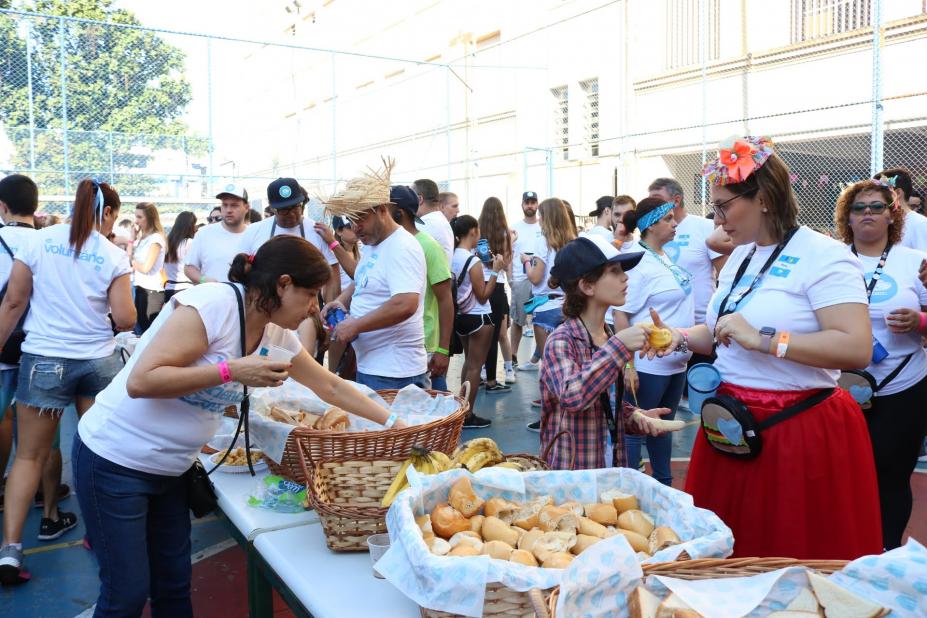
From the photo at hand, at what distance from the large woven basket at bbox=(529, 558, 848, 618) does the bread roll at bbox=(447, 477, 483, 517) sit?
0.51 metres

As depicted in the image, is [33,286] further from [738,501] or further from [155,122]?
[155,122]

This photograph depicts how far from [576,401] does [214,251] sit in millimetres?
3913

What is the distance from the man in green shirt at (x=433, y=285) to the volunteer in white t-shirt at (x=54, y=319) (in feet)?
5.15

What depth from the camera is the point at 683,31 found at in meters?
16.4

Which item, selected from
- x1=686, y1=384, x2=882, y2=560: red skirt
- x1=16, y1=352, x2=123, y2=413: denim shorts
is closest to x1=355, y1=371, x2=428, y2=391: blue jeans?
x1=16, y1=352, x2=123, y2=413: denim shorts

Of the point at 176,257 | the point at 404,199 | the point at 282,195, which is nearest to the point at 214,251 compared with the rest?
the point at 282,195

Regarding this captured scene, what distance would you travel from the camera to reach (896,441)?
330cm

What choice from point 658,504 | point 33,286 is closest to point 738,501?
point 658,504

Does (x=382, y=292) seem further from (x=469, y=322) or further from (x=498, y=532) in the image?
(x=469, y=322)

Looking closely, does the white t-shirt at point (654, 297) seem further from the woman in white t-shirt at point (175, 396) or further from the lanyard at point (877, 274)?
the woman in white t-shirt at point (175, 396)

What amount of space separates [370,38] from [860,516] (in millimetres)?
29076

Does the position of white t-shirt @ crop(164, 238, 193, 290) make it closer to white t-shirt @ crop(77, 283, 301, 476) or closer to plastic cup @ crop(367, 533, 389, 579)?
white t-shirt @ crop(77, 283, 301, 476)

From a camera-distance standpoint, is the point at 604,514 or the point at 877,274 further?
the point at 877,274

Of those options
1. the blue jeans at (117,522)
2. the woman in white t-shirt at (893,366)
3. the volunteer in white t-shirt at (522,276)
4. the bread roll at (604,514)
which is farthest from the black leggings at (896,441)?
the volunteer in white t-shirt at (522,276)
